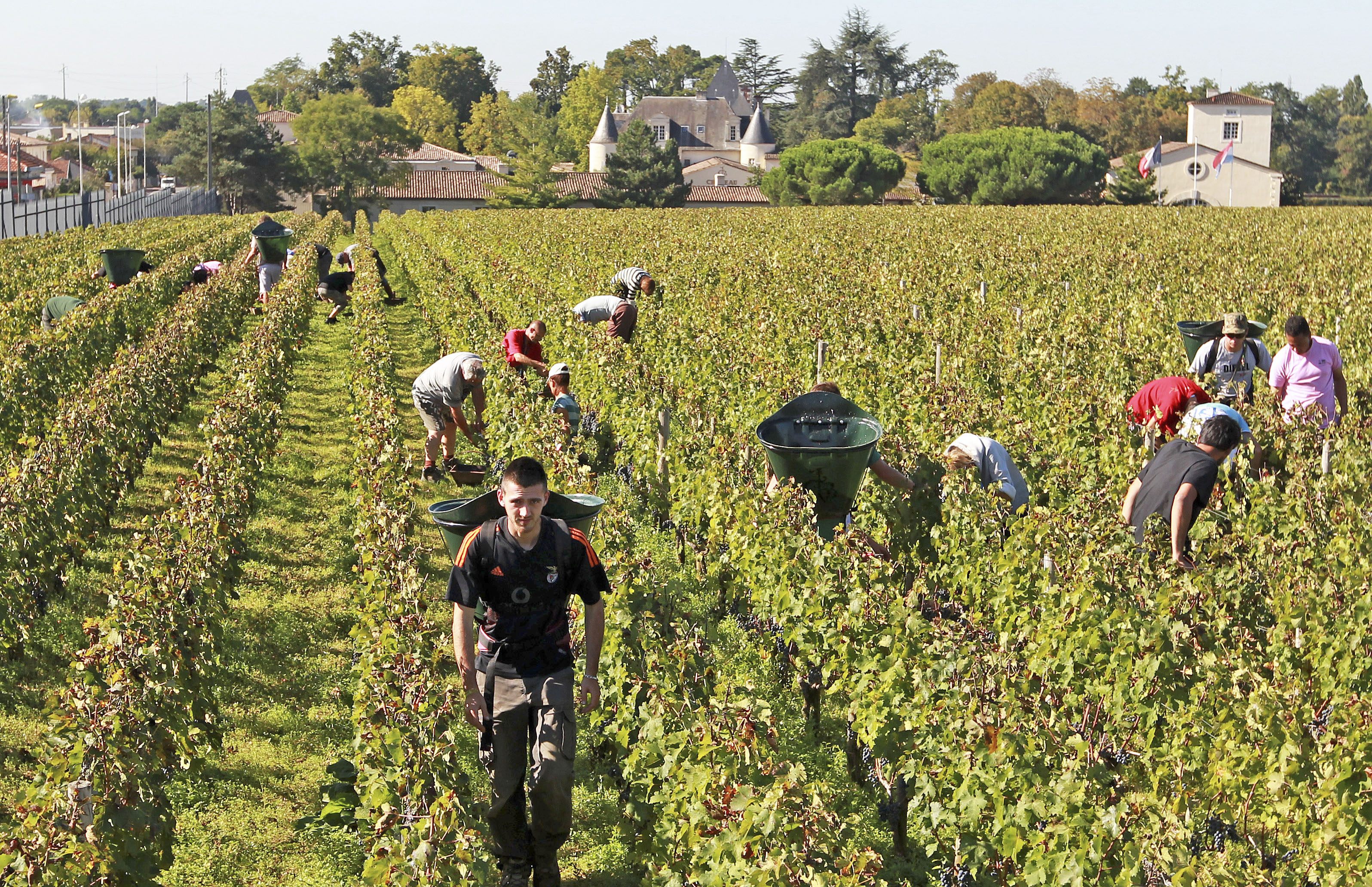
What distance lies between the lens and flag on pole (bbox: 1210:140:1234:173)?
61.4 m

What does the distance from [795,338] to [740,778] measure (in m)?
9.89

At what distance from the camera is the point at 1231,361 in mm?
9117

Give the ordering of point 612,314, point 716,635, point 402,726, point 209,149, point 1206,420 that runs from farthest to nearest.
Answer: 1. point 209,149
2. point 612,314
3. point 716,635
4. point 1206,420
5. point 402,726

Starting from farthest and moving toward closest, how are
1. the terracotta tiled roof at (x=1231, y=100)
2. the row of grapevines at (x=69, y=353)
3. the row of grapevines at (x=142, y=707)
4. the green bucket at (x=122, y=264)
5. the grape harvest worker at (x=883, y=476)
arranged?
1. the terracotta tiled roof at (x=1231, y=100)
2. the green bucket at (x=122, y=264)
3. the row of grapevines at (x=69, y=353)
4. the grape harvest worker at (x=883, y=476)
5. the row of grapevines at (x=142, y=707)

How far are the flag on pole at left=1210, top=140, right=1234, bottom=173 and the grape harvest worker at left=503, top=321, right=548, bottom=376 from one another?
5537cm

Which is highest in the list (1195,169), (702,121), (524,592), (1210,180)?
(702,121)

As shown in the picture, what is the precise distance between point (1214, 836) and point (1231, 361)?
4838 mm

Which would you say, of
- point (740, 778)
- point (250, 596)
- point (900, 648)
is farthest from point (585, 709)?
point (250, 596)

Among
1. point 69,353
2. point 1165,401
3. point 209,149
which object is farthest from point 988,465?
point 209,149

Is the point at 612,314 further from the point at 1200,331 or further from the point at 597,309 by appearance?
the point at 1200,331

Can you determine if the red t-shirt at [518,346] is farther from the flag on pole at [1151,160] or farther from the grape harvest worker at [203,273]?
the flag on pole at [1151,160]

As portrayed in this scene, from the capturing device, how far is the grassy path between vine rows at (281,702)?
209 inches

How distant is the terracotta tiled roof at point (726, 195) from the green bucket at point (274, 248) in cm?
5229

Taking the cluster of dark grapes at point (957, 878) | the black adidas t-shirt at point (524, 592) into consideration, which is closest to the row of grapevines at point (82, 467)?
the black adidas t-shirt at point (524, 592)
